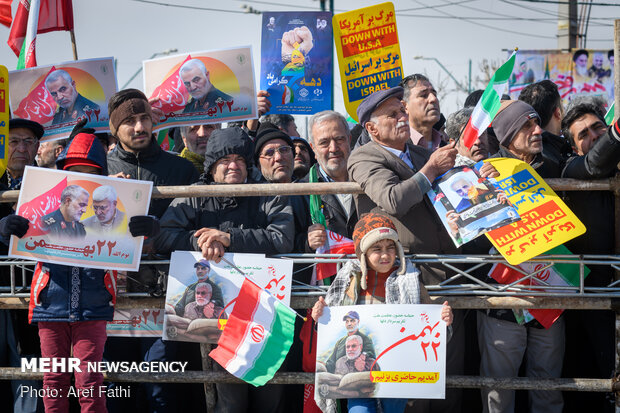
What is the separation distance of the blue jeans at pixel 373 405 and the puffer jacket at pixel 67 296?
1.52 meters

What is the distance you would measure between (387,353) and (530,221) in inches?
41.7

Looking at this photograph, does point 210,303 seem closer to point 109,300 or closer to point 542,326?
point 109,300

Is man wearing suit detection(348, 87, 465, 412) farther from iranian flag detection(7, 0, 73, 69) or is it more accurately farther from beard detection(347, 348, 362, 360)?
iranian flag detection(7, 0, 73, 69)

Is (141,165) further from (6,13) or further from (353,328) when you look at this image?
(6,13)

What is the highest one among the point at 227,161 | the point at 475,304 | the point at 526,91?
the point at 526,91

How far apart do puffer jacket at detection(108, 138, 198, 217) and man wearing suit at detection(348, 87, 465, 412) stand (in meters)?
1.30

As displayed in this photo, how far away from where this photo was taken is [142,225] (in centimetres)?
408

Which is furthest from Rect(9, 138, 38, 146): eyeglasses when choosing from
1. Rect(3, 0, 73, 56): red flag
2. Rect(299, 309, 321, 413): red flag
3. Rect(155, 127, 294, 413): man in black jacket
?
Rect(299, 309, 321, 413): red flag

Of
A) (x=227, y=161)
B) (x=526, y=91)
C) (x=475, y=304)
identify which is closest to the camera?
(x=475, y=304)

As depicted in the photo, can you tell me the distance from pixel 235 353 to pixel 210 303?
1.07 feet

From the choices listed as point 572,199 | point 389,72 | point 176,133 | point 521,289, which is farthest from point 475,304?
point 176,133

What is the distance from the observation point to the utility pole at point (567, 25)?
66.9 ft

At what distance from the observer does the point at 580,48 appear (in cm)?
2148

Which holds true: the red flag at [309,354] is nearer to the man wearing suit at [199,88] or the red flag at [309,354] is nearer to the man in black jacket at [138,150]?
the man in black jacket at [138,150]
